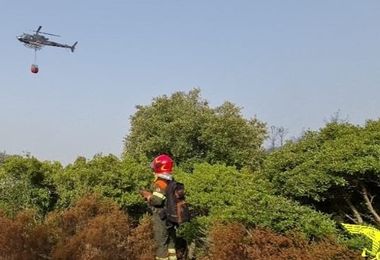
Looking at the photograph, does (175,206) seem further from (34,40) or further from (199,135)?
(34,40)

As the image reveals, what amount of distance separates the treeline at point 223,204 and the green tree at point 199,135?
6077mm

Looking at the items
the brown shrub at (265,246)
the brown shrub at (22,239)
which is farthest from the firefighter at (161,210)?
the brown shrub at (22,239)

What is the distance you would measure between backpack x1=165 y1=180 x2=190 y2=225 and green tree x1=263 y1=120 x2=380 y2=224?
11.1 ft

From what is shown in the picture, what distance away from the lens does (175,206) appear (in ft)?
16.9

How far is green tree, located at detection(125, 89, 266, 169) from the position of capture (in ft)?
61.7

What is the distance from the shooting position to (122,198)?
1099cm

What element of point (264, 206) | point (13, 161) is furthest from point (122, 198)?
point (264, 206)

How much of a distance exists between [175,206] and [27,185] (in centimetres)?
735

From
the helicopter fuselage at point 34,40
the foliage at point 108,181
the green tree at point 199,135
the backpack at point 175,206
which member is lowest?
the backpack at point 175,206

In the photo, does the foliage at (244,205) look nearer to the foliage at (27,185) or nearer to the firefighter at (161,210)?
the firefighter at (161,210)

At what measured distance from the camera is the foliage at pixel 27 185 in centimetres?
1129

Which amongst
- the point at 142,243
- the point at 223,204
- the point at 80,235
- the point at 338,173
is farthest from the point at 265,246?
the point at 80,235

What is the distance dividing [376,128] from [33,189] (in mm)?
7493

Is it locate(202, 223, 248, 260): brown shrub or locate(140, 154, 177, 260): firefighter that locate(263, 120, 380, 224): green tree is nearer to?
locate(202, 223, 248, 260): brown shrub
